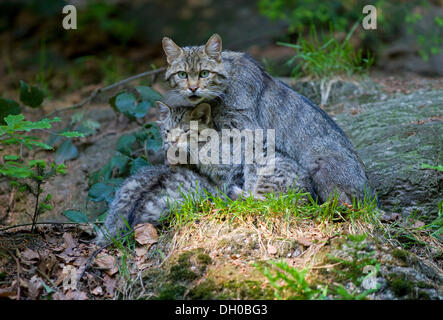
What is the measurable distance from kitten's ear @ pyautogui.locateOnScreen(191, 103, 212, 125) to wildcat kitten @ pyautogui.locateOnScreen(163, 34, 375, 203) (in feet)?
0.31

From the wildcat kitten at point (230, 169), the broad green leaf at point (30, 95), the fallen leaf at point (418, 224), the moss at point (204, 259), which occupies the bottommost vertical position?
the fallen leaf at point (418, 224)

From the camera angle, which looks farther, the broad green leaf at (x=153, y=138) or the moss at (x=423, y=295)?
the broad green leaf at (x=153, y=138)

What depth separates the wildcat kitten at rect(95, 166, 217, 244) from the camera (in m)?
4.68

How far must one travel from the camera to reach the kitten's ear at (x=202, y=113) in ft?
17.6

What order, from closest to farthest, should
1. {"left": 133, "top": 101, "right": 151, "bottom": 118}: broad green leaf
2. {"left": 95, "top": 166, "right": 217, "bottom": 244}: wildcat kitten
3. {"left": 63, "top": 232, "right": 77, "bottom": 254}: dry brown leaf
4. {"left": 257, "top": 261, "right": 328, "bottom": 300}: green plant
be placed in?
1. {"left": 257, "top": 261, "right": 328, "bottom": 300}: green plant
2. {"left": 63, "top": 232, "right": 77, "bottom": 254}: dry brown leaf
3. {"left": 95, "top": 166, "right": 217, "bottom": 244}: wildcat kitten
4. {"left": 133, "top": 101, "right": 151, "bottom": 118}: broad green leaf

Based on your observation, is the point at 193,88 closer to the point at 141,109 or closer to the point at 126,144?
the point at 141,109

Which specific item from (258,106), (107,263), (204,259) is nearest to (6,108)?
(107,263)

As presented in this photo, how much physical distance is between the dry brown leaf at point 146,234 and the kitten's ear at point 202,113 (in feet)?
4.80

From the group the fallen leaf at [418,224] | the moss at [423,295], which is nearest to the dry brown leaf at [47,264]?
the moss at [423,295]

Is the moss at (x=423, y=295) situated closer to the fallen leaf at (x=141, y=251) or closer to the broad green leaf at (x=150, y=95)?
the fallen leaf at (x=141, y=251)

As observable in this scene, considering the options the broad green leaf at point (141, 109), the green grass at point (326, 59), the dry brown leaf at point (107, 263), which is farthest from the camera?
the green grass at point (326, 59)

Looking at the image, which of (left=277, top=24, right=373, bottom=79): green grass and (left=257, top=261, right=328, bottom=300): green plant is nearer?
(left=257, top=261, right=328, bottom=300): green plant

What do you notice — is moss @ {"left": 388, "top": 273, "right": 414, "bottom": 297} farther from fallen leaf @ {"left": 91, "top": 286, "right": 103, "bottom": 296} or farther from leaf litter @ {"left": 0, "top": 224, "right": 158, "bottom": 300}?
fallen leaf @ {"left": 91, "top": 286, "right": 103, "bottom": 296}

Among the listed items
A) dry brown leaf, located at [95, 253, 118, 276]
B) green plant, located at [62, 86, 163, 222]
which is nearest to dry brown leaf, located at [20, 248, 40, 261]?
dry brown leaf, located at [95, 253, 118, 276]
